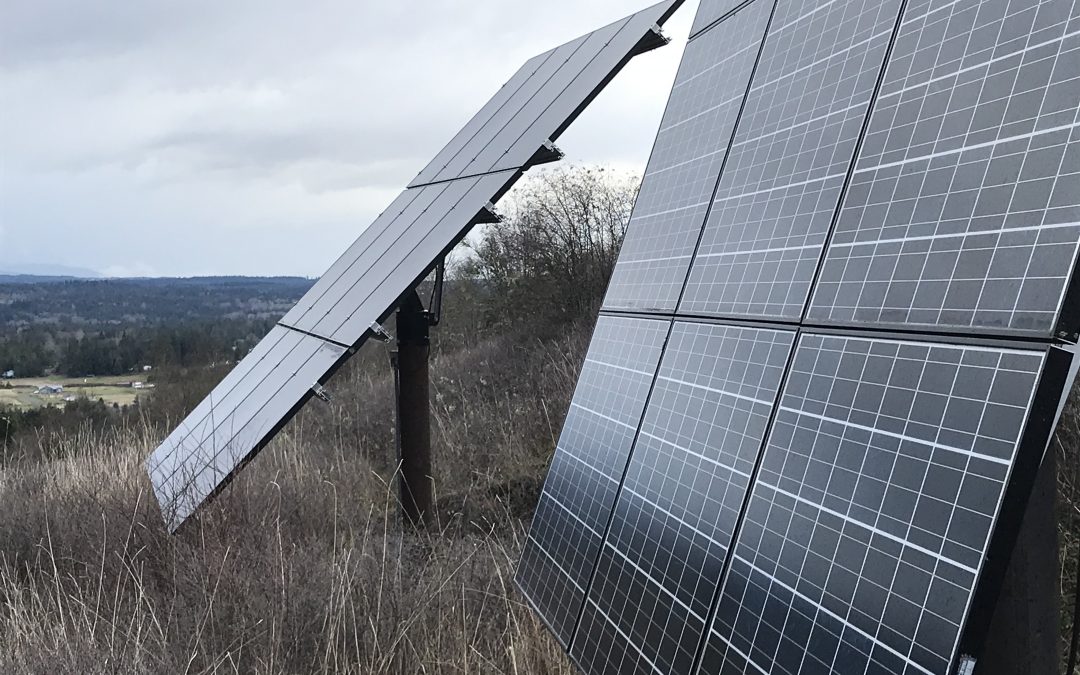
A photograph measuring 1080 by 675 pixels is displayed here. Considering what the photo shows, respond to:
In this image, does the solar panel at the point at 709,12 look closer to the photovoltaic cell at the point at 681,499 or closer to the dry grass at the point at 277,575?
the photovoltaic cell at the point at 681,499


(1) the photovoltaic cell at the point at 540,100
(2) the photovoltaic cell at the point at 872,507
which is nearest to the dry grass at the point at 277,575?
(2) the photovoltaic cell at the point at 872,507

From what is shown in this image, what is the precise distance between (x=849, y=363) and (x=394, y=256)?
508cm

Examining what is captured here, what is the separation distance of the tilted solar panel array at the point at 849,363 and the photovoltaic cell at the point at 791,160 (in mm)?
13

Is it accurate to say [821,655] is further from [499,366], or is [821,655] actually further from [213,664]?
[499,366]

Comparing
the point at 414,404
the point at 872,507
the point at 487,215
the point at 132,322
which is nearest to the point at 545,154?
the point at 487,215

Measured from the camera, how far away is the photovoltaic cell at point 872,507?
203cm

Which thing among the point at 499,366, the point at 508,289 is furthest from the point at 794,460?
the point at 508,289

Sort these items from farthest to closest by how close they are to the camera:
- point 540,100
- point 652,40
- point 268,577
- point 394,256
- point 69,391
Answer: point 69,391 → point 540,100 → point 394,256 → point 652,40 → point 268,577

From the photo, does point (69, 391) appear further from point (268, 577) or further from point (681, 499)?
point (681, 499)

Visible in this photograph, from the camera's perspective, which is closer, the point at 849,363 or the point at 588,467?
the point at 849,363

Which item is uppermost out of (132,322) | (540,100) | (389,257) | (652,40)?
(652,40)

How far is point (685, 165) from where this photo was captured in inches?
196

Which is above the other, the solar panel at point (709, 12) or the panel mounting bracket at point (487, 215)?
the solar panel at point (709, 12)

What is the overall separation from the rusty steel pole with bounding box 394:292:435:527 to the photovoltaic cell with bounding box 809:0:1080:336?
14.3ft
